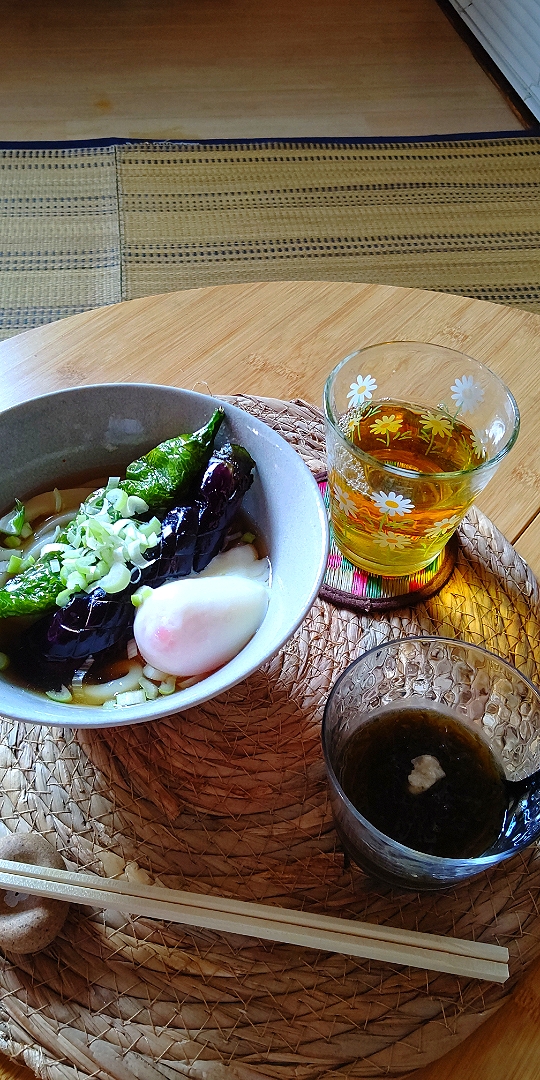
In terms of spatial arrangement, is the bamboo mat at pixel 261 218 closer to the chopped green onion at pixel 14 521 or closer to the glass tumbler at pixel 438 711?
the chopped green onion at pixel 14 521

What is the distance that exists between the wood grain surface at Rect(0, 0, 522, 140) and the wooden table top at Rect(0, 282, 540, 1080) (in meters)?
1.70

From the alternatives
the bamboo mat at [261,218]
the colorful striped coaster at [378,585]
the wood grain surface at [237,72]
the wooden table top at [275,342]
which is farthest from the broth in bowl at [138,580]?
the wood grain surface at [237,72]

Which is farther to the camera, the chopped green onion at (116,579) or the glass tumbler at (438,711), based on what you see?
the chopped green onion at (116,579)

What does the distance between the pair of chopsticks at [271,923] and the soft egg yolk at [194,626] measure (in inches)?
7.4

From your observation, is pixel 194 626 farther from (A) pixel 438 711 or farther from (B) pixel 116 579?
(A) pixel 438 711

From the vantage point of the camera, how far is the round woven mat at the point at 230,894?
64 cm

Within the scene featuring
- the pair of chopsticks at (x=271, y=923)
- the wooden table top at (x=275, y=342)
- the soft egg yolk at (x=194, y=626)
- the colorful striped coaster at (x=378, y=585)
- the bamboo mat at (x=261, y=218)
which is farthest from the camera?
the bamboo mat at (x=261, y=218)

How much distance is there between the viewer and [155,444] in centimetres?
87

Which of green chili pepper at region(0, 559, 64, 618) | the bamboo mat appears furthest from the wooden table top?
the bamboo mat

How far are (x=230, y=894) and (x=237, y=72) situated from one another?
282 centimetres

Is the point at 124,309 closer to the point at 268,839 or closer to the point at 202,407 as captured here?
the point at 202,407

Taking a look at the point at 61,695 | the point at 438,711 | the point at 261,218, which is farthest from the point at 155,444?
the point at 261,218

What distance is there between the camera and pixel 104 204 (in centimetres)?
231

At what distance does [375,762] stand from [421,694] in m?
0.09
